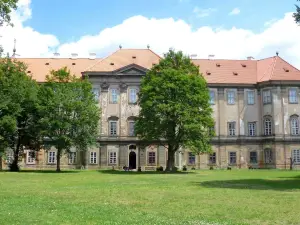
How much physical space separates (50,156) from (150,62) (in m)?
19.9

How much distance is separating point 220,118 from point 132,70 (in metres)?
14.9

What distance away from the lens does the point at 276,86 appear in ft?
188

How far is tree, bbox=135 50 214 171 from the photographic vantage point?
4284 cm

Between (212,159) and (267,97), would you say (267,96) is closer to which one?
(267,97)

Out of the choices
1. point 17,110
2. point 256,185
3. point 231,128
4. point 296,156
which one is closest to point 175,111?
point 17,110

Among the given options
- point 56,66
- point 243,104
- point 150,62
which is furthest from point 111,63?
point 243,104

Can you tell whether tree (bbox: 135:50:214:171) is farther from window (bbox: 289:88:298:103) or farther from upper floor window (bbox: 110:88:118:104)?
window (bbox: 289:88:298:103)

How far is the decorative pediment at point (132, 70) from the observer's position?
55.8m

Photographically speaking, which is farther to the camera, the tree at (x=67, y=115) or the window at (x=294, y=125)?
the window at (x=294, y=125)

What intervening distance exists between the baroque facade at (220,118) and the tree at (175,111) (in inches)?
435

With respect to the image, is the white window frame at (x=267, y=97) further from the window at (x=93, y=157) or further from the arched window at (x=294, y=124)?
the window at (x=93, y=157)

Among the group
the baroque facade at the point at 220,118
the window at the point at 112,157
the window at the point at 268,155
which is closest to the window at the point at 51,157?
the baroque facade at the point at 220,118

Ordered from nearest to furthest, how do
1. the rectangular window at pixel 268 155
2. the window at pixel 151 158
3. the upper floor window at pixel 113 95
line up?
the window at pixel 151 158 < the rectangular window at pixel 268 155 < the upper floor window at pixel 113 95

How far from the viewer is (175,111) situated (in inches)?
1673
